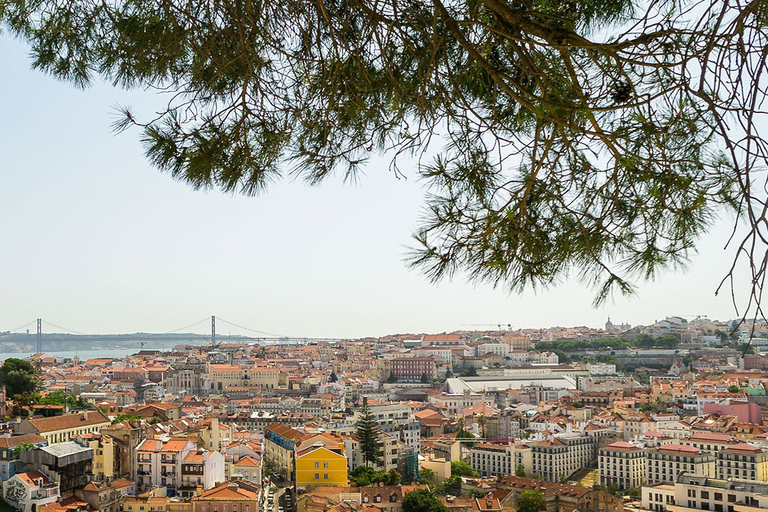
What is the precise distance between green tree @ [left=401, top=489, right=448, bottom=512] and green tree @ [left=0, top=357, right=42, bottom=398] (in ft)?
Result: 21.8

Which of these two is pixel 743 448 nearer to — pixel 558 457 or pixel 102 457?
pixel 558 457

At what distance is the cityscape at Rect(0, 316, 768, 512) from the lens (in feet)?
31.4

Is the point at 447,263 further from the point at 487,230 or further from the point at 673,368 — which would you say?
the point at 673,368

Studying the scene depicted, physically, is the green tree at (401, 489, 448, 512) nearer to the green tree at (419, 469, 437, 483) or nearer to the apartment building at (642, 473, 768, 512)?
the green tree at (419, 469, 437, 483)

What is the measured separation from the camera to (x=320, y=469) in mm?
10867

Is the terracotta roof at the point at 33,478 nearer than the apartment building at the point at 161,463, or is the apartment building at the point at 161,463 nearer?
the terracotta roof at the point at 33,478

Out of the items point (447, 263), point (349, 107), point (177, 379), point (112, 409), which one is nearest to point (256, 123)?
point (349, 107)

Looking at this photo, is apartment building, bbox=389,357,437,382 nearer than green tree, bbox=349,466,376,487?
No

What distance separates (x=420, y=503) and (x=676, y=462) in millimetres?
5356

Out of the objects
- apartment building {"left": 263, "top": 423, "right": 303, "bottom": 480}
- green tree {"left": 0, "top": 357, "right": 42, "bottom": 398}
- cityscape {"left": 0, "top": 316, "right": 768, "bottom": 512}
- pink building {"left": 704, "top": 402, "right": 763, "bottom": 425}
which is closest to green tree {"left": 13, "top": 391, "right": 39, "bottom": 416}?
cityscape {"left": 0, "top": 316, "right": 768, "bottom": 512}

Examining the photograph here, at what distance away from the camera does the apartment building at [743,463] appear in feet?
41.0

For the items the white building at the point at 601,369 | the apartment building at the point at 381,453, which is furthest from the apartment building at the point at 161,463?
the white building at the point at 601,369

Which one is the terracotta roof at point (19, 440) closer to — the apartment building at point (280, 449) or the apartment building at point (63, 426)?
the apartment building at point (63, 426)

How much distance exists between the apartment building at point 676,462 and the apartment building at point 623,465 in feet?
1.32
